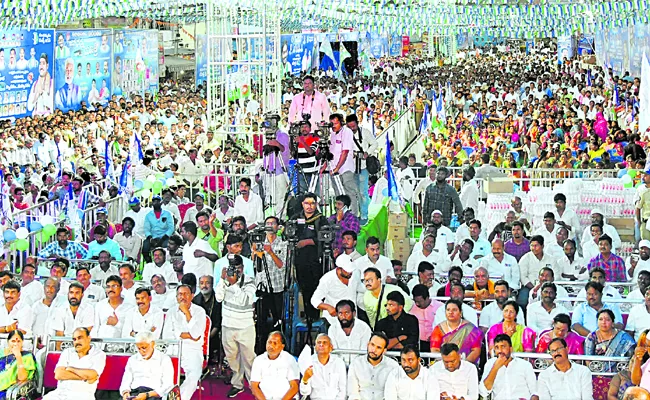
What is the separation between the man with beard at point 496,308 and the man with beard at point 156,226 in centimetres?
561

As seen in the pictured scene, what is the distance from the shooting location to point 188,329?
10656 mm

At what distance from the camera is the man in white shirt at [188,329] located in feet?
34.5

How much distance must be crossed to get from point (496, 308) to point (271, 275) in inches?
91.0

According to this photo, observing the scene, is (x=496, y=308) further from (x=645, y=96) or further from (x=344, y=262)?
(x=645, y=96)

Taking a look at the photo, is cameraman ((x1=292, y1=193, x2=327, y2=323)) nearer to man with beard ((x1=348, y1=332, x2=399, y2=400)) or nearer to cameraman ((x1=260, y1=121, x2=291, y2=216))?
cameraman ((x1=260, y1=121, x2=291, y2=216))

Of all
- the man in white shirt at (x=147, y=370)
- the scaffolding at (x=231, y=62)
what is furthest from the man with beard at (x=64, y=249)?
the scaffolding at (x=231, y=62)

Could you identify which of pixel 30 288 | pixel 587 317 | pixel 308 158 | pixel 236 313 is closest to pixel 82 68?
pixel 308 158

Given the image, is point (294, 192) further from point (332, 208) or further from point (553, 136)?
point (553, 136)

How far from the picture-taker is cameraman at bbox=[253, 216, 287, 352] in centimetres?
1129

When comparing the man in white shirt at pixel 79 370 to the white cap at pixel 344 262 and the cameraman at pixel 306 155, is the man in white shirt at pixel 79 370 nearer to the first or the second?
the white cap at pixel 344 262

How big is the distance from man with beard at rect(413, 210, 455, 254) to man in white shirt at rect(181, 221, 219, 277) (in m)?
2.45

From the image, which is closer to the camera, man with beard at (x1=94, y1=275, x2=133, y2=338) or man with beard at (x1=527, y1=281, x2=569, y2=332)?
man with beard at (x1=527, y1=281, x2=569, y2=332)

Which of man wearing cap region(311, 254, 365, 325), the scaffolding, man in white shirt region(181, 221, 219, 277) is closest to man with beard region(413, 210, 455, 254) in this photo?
man wearing cap region(311, 254, 365, 325)

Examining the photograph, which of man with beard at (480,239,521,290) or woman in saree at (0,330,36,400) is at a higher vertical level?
man with beard at (480,239,521,290)
